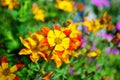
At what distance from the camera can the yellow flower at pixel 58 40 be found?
1343 mm

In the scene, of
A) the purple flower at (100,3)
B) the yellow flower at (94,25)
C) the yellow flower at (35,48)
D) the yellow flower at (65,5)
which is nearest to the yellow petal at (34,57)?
the yellow flower at (35,48)

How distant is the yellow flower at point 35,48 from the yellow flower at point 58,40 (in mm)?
42

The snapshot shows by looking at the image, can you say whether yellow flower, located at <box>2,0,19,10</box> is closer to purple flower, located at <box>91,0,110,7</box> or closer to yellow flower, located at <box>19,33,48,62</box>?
yellow flower, located at <box>19,33,48,62</box>

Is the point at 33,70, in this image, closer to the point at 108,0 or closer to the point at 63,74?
the point at 63,74

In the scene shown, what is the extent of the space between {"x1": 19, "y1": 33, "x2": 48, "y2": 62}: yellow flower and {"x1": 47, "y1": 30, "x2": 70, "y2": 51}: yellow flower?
42 mm

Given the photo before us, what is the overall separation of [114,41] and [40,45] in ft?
1.36

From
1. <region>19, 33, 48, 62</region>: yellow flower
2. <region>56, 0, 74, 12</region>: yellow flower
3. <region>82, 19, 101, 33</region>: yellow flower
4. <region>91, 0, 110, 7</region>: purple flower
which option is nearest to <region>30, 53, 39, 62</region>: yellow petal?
<region>19, 33, 48, 62</region>: yellow flower

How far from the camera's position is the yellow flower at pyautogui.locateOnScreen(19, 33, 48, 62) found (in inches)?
54.0

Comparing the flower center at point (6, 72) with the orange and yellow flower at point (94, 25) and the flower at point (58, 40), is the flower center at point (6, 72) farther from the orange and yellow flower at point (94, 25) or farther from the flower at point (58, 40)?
the orange and yellow flower at point (94, 25)

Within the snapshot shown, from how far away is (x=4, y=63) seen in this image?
1370 millimetres

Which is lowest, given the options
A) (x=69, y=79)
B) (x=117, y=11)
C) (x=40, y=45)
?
(x=117, y=11)

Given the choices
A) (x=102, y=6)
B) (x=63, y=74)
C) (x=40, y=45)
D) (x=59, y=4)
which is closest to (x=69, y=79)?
(x=63, y=74)

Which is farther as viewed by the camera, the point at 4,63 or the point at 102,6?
the point at 102,6

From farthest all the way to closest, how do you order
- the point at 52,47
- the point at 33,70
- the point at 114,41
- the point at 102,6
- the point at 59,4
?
the point at 102,6, the point at 59,4, the point at 114,41, the point at 33,70, the point at 52,47
